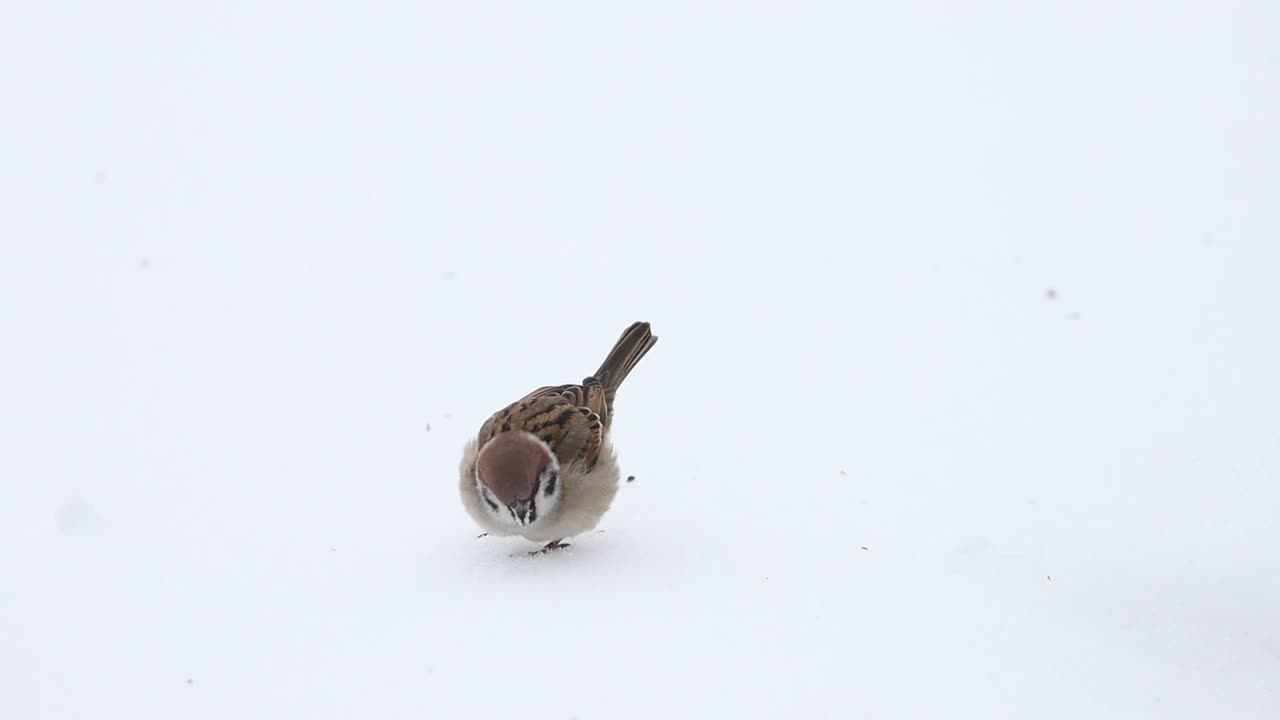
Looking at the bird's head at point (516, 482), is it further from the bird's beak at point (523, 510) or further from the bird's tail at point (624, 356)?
the bird's tail at point (624, 356)

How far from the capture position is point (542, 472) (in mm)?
3920

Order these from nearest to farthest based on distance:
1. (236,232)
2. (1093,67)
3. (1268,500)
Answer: (1268,500)
(236,232)
(1093,67)

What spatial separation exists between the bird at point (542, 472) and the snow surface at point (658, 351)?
0.18 m

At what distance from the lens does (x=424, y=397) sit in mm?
5316

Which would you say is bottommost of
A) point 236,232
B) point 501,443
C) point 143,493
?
point 501,443

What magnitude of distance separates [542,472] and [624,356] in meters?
1.31

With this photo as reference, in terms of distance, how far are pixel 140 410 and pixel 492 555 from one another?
6.67 ft

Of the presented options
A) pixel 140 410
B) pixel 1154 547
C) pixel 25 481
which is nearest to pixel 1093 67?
pixel 1154 547

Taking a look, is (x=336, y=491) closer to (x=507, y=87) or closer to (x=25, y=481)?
(x=25, y=481)

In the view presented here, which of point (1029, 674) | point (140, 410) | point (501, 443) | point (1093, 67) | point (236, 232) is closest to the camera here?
point (1029, 674)

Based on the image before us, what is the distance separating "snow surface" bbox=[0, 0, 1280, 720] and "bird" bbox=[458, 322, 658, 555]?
18 cm

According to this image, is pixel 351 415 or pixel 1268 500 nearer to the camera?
pixel 1268 500

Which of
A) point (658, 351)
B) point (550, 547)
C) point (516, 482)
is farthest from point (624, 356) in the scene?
point (516, 482)

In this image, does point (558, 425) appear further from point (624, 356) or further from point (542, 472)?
point (624, 356)
